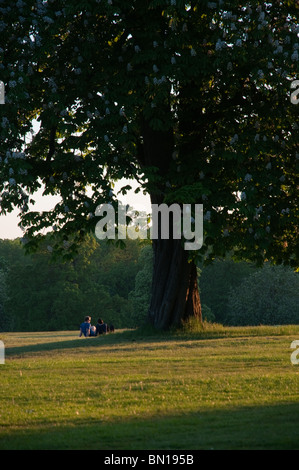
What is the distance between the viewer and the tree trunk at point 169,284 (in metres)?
24.9

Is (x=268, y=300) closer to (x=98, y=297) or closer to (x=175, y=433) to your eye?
(x=98, y=297)

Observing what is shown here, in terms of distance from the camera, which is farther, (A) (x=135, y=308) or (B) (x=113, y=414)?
(A) (x=135, y=308)

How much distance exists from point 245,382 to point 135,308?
178 feet

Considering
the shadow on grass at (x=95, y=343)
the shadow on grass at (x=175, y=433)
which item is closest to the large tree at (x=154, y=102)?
the shadow on grass at (x=95, y=343)

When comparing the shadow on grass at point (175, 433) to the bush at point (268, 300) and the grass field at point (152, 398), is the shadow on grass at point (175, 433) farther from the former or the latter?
the bush at point (268, 300)

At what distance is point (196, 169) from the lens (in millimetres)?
21391

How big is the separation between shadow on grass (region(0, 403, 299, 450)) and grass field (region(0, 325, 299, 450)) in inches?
0.5

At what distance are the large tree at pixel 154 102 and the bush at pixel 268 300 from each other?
48.7 m

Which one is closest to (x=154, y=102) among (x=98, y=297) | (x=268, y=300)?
(x=268, y=300)

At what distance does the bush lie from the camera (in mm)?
70312

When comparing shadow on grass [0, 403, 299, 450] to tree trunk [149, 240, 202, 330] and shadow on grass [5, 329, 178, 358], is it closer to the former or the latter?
shadow on grass [5, 329, 178, 358]

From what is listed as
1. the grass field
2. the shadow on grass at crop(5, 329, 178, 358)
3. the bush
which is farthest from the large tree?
the bush
